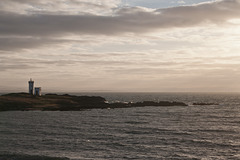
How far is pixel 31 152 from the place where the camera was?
38406 millimetres

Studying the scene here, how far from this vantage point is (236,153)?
131 feet

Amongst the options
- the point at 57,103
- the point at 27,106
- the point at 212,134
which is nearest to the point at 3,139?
the point at 212,134

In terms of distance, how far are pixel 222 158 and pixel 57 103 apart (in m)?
95.0

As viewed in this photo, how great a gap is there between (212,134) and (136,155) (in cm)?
2263

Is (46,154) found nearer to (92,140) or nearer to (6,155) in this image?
(6,155)

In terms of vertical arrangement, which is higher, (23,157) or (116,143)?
(116,143)

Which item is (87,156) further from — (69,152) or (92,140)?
(92,140)

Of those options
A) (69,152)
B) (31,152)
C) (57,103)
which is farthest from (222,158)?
(57,103)

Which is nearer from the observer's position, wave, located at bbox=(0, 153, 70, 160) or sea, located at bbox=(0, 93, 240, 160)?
wave, located at bbox=(0, 153, 70, 160)

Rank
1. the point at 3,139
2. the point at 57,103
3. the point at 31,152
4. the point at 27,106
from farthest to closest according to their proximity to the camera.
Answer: the point at 57,103 < the point at 27,106 < the point at 3,139 < the point at 31,152

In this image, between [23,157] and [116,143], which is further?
[116,143]

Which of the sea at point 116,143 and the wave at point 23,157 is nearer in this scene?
the wave at point 23,157

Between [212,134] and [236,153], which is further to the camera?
[212,134]

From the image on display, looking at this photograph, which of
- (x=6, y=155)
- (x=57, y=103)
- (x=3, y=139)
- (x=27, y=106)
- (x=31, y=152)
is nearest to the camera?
(x=6, y=155)
